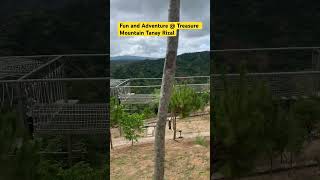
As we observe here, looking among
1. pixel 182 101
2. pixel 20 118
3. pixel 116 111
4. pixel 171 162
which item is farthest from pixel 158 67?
pixel 20 118

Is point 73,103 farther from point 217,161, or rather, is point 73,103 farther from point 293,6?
point 293,6

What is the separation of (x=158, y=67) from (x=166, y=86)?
31.4 inches

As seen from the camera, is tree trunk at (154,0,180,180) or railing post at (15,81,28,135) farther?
railing post at (15,81,28,135)

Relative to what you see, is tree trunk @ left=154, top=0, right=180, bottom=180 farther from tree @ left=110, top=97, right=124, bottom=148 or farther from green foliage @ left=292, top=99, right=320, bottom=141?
green foliage @ left=292, top=99, right=320, bottom=141

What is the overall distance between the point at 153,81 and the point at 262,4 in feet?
5.96

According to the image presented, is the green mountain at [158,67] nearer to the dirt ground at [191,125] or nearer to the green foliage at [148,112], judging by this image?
the green foliage at [148,112]

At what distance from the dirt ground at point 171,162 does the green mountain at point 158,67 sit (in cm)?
88

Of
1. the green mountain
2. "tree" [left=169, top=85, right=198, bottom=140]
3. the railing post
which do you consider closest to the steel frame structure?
the railing post

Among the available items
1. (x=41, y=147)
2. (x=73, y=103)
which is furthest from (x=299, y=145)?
(x=41, y=147)

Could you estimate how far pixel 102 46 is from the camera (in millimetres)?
3602

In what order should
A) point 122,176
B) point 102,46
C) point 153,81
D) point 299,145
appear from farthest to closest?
→ point 153,81 → point 122,176 → point 299,145 → point 102,46

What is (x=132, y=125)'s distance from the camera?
4875mm

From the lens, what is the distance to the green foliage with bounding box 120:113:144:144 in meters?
4.77

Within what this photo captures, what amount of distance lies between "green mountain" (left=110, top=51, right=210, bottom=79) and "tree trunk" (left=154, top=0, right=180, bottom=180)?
0.15m
